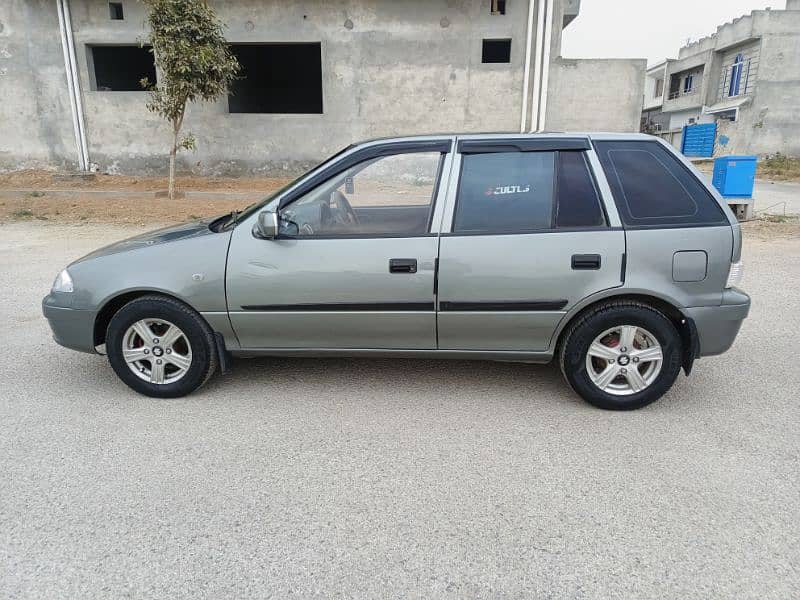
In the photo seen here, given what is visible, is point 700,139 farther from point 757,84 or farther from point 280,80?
point 280,80

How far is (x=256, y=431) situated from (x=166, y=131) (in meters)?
16.1

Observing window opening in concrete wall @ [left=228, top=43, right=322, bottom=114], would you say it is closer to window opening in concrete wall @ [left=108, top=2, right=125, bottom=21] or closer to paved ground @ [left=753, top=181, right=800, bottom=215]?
window opening in concrete wall @ [left=108, top=2, right=125, bottom=21]

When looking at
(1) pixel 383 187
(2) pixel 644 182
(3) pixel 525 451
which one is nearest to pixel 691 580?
(3) pixel 525 451

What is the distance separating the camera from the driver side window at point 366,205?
3.67 meters

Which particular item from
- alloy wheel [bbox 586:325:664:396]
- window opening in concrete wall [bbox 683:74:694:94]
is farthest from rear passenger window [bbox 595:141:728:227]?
window opening in concrete wall [bbox 683:74:694:94]

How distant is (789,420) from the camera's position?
351 centimetres

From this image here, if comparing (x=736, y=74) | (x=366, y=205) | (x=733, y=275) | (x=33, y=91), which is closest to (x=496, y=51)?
(x=33, y=91)

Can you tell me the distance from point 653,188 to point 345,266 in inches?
77.7

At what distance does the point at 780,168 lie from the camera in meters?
26.1

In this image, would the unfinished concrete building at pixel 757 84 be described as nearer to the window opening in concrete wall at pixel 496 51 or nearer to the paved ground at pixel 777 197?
the paved ground at pixel 777 197

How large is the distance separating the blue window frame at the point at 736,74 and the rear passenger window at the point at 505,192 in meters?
39.8

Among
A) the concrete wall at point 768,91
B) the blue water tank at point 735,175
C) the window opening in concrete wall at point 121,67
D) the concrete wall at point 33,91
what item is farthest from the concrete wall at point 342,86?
the concrete wall at point 768,91

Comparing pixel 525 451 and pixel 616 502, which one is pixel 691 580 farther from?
pixel 525 451

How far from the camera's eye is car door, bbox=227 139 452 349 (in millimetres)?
3559
